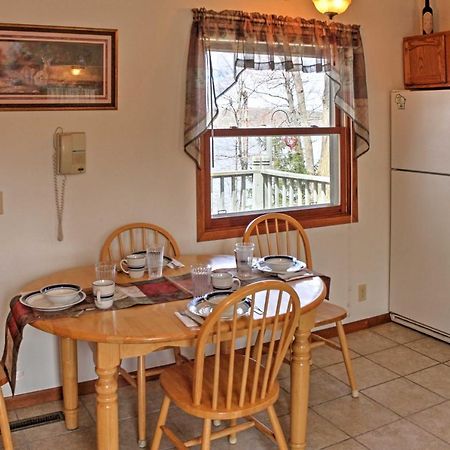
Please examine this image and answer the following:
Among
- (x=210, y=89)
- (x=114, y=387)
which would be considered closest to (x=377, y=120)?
(x=210, y=89)

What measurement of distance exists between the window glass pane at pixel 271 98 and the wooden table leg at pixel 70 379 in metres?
1.47

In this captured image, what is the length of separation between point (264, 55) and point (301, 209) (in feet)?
3.20

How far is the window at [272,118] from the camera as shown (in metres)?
3.39

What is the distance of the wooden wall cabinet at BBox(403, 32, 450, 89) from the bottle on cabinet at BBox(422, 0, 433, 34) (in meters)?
0.12

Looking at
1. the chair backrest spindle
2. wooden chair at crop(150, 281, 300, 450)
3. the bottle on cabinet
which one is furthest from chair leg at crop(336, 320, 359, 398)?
the bottle on cabinet

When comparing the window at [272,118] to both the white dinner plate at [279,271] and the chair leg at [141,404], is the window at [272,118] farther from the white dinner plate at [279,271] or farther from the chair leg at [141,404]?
the chair leg at [141,404]

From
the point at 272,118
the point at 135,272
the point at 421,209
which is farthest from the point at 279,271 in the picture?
the point at 421,209

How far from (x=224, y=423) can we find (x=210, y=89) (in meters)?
1.72

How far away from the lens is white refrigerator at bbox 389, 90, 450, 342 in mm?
3844

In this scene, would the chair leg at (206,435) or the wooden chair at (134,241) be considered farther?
the wooden chair at (134,241)

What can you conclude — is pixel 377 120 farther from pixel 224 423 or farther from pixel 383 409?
pixel 224 423

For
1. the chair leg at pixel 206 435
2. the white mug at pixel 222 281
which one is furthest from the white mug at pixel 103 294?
the chair leg at pixel 206 435

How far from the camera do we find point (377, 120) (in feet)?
13.4

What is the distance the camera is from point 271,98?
147 inches
